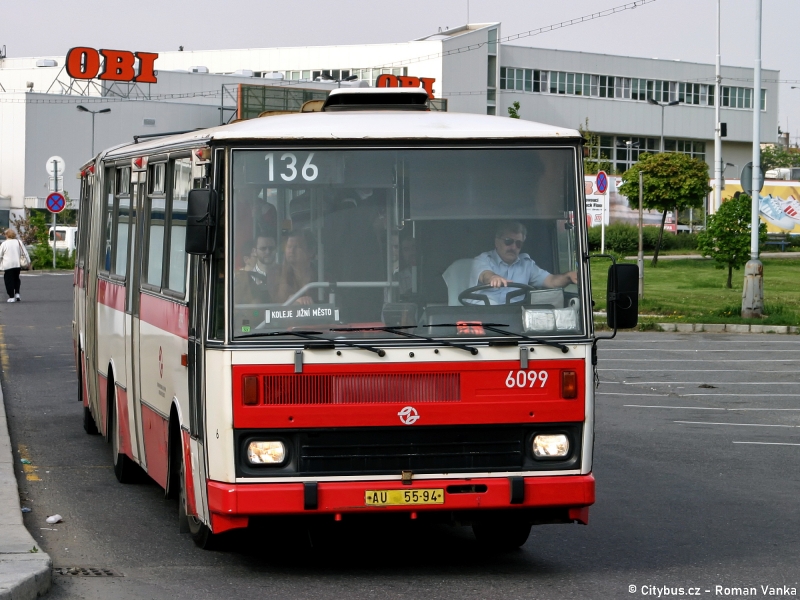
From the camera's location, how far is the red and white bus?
6.93 meters

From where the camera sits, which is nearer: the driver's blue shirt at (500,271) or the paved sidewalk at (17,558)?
the paved sidewalk at (17,558)

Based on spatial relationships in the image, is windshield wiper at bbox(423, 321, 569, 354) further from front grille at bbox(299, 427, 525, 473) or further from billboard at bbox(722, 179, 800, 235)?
billboard at bbox(722, 179, 800, 235)

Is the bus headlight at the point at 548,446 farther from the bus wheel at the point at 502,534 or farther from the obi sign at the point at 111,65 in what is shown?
the obi sign at the point at 111,65

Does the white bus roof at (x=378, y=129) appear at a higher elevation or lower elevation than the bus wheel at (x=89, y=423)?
higher

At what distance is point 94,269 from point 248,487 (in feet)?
18.3

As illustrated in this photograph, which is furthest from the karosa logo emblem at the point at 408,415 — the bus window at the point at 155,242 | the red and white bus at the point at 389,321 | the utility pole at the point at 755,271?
the utility pole at the point at 755,271

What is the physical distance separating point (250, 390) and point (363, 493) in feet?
2.56

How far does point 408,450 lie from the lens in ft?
23.1

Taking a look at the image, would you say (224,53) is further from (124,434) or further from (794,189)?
(124,434)

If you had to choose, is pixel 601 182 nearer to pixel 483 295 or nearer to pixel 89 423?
pixel 89 423

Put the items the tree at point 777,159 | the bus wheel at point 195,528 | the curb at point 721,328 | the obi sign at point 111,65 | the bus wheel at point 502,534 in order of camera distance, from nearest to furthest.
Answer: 1. the bus wheel at point 195,528
2. the bus wheel at point 502,534
3. the curb at point 721,328
4. the obi sign at point 111,65
5. the tree at point 777,159

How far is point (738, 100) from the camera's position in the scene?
327 feet

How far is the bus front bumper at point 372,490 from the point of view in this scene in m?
6.87

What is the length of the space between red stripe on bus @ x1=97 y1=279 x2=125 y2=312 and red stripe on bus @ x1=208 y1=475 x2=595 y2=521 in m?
3.49
